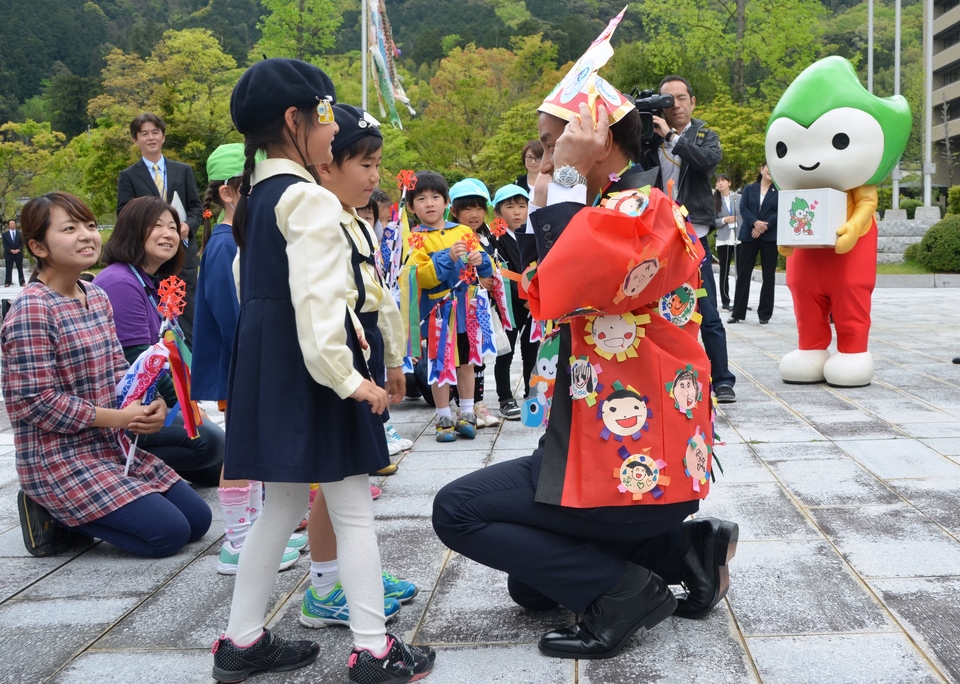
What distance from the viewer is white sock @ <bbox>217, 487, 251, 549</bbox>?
3.34m

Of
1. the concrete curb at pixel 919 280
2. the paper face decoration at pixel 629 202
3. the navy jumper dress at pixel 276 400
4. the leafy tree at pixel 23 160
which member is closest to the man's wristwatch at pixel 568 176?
the paper face decoration at pixel 629 202

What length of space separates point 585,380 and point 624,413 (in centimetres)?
14

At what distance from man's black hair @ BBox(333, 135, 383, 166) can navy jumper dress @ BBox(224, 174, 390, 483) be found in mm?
450

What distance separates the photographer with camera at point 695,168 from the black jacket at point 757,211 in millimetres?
4777

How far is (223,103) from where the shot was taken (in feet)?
90.1

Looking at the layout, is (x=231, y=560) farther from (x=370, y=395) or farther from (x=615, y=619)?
(x=615, y=619)

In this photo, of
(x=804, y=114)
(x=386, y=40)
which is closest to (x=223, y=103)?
(x=386, y=40)

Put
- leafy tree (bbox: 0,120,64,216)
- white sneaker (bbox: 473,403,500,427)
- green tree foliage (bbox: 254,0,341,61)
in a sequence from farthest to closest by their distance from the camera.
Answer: green tree foliage (bbox: 254,0,341,61)
leafy tree (bbox: 0,120,64,216)
white sneaker (bbox: 473,403,500,427)

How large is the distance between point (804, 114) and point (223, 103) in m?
24.0

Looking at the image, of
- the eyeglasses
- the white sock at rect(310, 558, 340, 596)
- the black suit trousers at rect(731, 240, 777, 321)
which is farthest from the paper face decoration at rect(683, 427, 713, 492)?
the black suit trousers at rect(731, 240, 777, 321)

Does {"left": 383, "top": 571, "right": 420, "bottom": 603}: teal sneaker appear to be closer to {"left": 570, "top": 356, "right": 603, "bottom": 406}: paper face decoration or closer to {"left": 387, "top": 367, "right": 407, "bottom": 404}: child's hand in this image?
{"left": 387, "top": 367, "right": 407, "bottom": 404}: child's hand

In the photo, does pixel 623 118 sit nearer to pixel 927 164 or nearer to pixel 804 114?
pixel 804 114

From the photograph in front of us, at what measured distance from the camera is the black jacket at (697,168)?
209 inches

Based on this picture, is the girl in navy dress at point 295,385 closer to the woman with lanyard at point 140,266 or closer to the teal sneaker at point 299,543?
the teal sneaker at point 299,543
